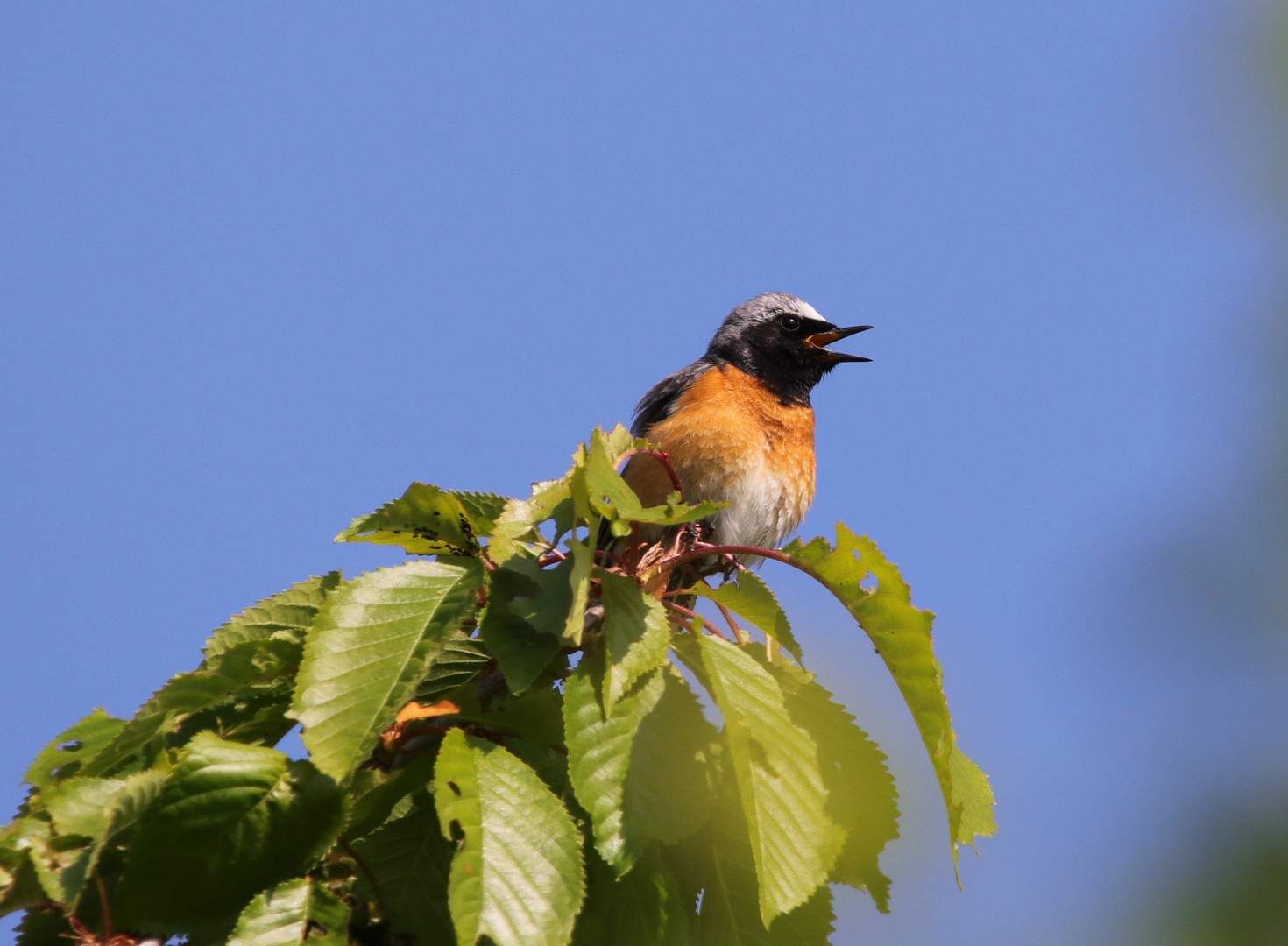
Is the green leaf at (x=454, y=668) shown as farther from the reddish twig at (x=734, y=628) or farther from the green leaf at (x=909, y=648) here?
the green leaf at (x=909, y=648)

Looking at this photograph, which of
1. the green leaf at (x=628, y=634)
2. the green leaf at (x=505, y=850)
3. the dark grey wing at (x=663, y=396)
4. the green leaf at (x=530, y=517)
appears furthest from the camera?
the dark grey wing at (x=663, y=396)

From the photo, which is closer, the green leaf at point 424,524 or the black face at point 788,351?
the green leaf at point 424,524

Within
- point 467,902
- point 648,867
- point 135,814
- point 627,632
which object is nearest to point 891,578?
point 627,632

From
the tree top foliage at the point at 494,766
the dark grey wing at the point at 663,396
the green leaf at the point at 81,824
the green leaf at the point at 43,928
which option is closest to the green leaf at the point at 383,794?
the tree top foliage at the point at 494,766

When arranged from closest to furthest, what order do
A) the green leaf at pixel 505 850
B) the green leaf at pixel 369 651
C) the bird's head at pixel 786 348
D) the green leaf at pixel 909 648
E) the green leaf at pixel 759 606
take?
the green leaf at pixel 505 850
the green leaf at pixel 369 651
the green leaf at pixel 909 648
the green leaf at pixel 759 606
the bird's head at pixel 786 348

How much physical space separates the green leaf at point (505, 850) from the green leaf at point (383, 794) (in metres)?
0.19

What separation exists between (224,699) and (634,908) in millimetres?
1017

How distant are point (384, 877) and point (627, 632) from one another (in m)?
0.73

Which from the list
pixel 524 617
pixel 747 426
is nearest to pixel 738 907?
pixel 524 617

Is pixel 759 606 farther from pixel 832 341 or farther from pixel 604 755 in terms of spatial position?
pixel 832 341

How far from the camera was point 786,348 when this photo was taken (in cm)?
749

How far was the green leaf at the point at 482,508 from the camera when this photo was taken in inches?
104

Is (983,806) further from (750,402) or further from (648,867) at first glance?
(750,402)

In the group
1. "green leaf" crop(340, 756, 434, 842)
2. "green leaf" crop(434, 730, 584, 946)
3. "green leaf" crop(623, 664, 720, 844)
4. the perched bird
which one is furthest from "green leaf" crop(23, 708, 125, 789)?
the perched bird
